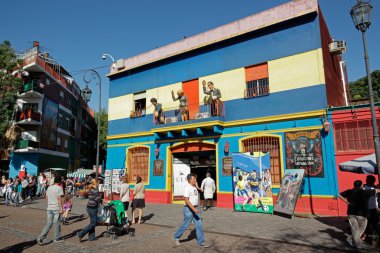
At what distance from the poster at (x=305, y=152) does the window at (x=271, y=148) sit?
517 mm

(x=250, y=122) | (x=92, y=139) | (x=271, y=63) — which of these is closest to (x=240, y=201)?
(x=250, y=122)

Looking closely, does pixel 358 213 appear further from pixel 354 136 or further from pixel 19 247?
pixel 19 247

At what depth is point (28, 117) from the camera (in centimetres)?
2627

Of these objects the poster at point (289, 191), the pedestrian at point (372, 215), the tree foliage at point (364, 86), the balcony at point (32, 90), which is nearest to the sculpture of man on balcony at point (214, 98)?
the poster at point (289, 191)

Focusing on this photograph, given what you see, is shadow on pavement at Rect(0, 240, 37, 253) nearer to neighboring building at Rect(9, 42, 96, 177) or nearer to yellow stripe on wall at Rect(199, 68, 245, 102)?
yellow stripe on wall at Rect(199, 68, 245, 102)

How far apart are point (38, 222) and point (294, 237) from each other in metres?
8.76

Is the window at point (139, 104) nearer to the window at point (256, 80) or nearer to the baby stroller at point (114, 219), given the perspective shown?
the window at point (256, 80)

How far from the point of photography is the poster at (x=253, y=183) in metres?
11.2

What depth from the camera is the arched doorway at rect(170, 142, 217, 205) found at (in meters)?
15.0

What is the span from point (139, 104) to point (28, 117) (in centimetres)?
1454

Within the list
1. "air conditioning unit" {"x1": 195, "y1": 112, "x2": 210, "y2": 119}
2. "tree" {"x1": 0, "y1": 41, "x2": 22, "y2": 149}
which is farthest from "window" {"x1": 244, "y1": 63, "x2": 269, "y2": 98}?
"tree" {"x1": 0, "y1": 41, "x2": 22, "y2": 149}

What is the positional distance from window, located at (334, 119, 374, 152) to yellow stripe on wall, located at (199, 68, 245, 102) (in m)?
4.56

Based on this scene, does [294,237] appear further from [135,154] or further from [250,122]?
[135,154]

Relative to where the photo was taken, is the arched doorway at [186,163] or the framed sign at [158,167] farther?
the framed sign at [158,167]
